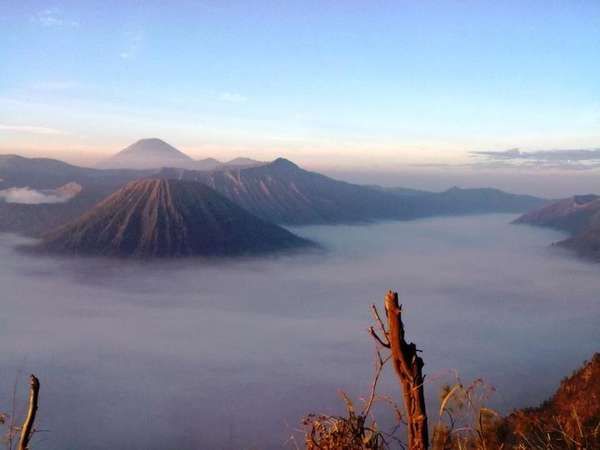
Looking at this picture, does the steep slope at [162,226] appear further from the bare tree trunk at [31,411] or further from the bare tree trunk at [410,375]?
the bare tree trunk at [410,375]

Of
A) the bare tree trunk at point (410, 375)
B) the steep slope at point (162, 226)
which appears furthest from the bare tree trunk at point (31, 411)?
the steep slope at point (162, 226)

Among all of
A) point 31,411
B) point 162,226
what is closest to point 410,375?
point 31,411

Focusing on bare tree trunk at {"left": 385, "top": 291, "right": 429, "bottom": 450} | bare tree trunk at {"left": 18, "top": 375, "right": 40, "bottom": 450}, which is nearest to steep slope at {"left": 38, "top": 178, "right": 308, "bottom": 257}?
bare tree trunk at {"left": 18, "top": 375, "right": 40, "bottom": 450}

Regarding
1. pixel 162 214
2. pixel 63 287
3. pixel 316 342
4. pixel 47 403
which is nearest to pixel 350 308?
pixel 316 342

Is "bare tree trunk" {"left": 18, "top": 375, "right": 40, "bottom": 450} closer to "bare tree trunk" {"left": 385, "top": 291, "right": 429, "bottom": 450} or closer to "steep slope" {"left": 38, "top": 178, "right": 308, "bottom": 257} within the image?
"bare tree trunk" {"left": 385, "top": 291, "right": 429, "bottom": 450}

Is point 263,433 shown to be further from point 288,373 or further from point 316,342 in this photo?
point 316,342

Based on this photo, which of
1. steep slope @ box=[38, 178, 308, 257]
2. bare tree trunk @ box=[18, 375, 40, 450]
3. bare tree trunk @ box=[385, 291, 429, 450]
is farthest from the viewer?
steep slope @ box=[38, 178, 308, 257]
